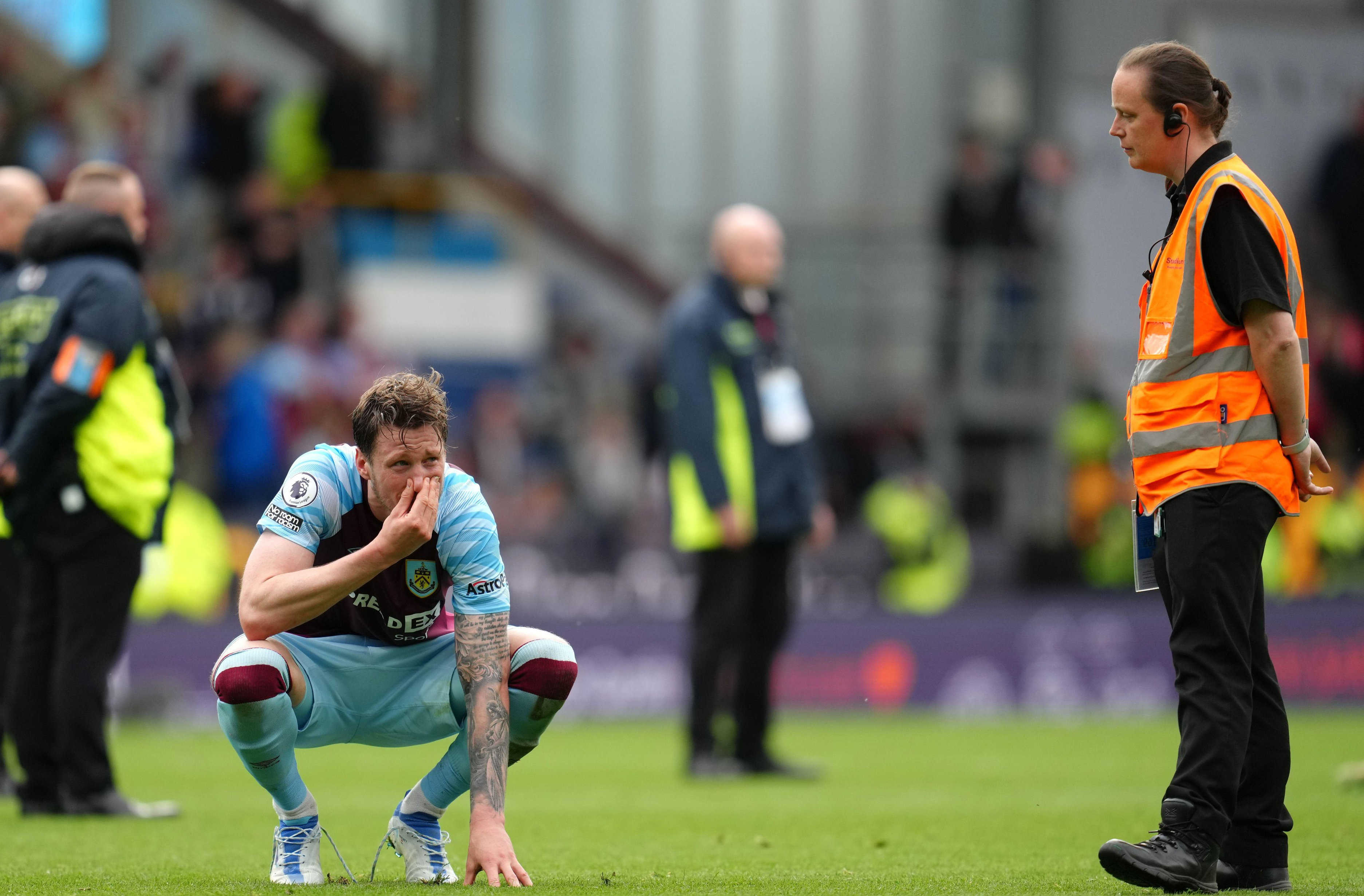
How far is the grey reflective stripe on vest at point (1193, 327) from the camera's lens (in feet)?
12.8

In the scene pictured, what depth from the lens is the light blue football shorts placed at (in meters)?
4.00

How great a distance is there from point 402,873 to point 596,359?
11.8 metres

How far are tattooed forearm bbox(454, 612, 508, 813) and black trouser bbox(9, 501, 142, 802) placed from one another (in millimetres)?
2190

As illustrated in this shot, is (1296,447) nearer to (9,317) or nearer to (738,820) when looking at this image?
(738,820)

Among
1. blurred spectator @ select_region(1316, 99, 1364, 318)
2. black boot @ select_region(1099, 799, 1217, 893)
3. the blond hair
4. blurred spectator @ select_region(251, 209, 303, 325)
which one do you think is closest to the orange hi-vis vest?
black boot @ select_region(1099, 799, 1217, 893)

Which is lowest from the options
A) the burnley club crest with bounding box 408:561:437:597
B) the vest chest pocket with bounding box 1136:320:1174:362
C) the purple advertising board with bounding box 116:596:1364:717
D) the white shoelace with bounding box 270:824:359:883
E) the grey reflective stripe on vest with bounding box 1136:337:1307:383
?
the purple advertising board with bounding box 116:596:1364:717

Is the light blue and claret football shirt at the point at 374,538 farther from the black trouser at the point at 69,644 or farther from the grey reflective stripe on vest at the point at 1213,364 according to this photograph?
the black trouser at the point at 69,644

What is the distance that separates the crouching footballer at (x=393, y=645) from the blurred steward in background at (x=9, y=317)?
221 centimetres

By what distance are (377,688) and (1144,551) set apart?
186 centimetres

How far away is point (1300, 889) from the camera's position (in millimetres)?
4008

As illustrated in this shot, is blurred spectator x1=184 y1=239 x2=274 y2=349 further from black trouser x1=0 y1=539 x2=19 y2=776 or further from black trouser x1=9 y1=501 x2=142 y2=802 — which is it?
black trouser x1=9 y1=501 x2=142 y2=802

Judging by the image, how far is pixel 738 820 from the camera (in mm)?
5711

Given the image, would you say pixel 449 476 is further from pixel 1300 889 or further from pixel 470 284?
pixel 470 284

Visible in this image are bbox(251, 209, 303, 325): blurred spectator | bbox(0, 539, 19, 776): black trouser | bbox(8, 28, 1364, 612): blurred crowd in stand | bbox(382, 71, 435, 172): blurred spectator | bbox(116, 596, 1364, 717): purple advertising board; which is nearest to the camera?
bbox(0, 539, 19, 776): black trouser
